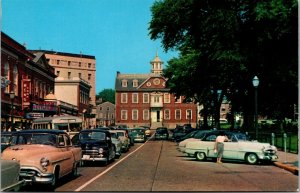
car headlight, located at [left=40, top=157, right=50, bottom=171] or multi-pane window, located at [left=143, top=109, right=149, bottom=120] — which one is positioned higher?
multi-pane window, located at [left=143, top=109, right=149, bottom=120]

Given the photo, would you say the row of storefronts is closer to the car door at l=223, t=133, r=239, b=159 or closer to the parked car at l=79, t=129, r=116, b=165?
the parked car at l=79, t=129, r=116, b=165

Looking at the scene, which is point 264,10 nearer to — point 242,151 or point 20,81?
point 242,151

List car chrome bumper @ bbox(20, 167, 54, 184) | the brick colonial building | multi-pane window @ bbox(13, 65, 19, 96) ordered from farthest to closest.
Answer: the brick colonial building → multi-pane window @ bbox(13, 65, 19, 96) → car chrome bumper @ bbox(20, 167, 54, 184)

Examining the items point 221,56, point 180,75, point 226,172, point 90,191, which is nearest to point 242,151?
point 226,172

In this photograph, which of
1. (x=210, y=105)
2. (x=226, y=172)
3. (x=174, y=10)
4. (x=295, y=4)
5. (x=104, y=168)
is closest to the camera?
(x=226, y=172)

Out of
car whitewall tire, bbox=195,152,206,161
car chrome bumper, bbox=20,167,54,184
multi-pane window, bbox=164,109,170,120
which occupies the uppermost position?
multi-pane window, bbox=164,109,170,120

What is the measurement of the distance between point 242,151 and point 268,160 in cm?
126

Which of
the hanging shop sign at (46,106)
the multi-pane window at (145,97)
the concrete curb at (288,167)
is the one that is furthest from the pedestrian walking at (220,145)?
the multi-pane window at (145,97)

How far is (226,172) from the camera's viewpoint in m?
21.1

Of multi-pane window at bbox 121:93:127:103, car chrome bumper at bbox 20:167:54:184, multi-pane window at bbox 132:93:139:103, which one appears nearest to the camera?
car chrome bumper at bbox 20:167:54:184

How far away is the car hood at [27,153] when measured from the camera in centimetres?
1448

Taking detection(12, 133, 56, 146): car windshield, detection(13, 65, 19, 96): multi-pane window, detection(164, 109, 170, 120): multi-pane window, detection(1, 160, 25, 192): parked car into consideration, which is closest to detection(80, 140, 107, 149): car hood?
detection(12, 133, 56, 146): car windshield

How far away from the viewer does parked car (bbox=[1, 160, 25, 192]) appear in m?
10.8

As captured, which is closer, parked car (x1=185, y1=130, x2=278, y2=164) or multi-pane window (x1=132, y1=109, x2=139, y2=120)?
parked car (x1=185, y1=130, x2=278, y2=164)
